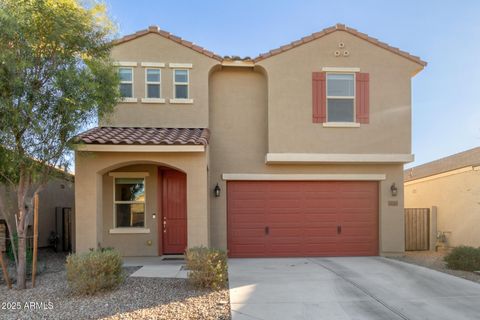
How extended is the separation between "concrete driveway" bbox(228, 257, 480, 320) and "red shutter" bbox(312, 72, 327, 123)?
446cm

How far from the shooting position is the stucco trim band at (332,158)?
10.3 metres

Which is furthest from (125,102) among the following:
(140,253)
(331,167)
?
(331,167)

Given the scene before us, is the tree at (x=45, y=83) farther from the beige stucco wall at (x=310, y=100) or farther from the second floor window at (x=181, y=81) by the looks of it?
the beige stucco wall at (x=310, y=100)

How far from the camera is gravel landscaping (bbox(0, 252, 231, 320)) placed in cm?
546

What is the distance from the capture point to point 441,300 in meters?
6.34

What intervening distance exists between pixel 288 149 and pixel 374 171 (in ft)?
9.97

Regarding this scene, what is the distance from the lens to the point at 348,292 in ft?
22.0

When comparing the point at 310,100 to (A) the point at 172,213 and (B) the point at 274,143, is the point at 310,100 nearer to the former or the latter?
(B) the point at 274,143

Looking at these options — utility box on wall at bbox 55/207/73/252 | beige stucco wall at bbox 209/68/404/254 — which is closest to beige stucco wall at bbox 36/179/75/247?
utility box on wall at bbox 55/207/73/252

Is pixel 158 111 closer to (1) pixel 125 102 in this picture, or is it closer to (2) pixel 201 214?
(1) pixel 125 102

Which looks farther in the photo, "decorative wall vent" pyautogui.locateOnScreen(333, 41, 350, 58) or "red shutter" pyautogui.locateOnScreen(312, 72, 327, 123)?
"decorative wall vent" pyautogui.locateOnScreen(333, 41, 350, 58)

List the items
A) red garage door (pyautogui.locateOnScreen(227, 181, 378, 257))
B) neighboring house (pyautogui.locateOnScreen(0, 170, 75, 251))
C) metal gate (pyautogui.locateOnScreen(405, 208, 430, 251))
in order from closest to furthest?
1. red garage door (pyautogui.locateOnScreen(227, 181, 378, 257))
2. neighboring house (pyautogui.locateOnScreen(0, 170, 75, 251))
3. metal gate (pyautogui.locateOnScreen(405, 208, 430, 251))

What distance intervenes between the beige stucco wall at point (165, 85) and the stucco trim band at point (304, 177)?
192 centimetres

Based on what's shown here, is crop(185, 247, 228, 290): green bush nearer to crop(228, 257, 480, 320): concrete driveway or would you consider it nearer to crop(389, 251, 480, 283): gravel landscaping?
crop(228, 257, 480, 320): concrete driveway
